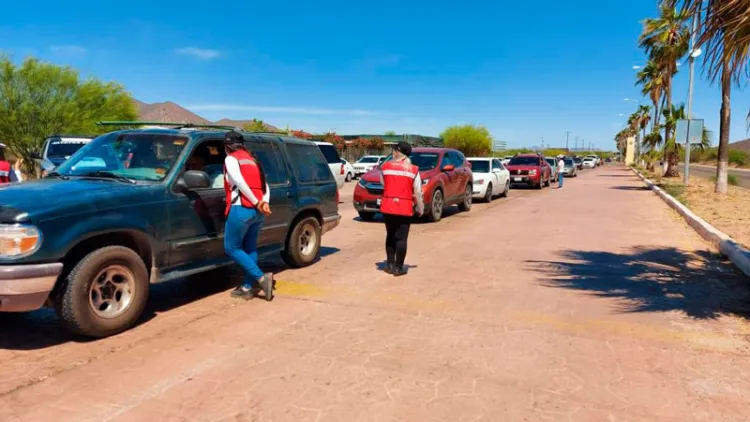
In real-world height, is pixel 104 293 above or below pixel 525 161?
below

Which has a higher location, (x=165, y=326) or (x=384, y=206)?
(x=384, y=206)

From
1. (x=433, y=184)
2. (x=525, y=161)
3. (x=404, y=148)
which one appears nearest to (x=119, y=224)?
(x=404, y=148)

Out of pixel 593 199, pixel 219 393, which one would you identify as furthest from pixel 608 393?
pixel 593 199

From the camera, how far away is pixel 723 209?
1474 centimetres

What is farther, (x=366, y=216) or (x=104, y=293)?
(x=366, y=216)

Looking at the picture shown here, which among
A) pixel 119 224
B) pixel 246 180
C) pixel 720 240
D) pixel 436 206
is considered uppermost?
pixel 246 180

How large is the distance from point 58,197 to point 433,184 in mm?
9467

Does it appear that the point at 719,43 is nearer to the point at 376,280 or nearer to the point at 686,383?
the point at 686,383

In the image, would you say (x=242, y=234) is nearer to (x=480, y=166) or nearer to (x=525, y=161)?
(x=480, y=166)

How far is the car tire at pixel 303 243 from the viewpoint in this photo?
24.3 ft

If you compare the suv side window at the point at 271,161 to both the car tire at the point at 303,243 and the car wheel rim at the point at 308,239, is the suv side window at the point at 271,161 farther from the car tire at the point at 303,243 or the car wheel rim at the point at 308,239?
the car wheel rim at the point at 308,239

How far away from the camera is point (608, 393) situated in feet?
12.3

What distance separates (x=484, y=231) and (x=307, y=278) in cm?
558

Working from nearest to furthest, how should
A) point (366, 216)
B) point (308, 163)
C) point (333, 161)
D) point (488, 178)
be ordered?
1. point (308, 163)
2. point (366, 216)
3. point (488, 178)
4. point (333, 161)
